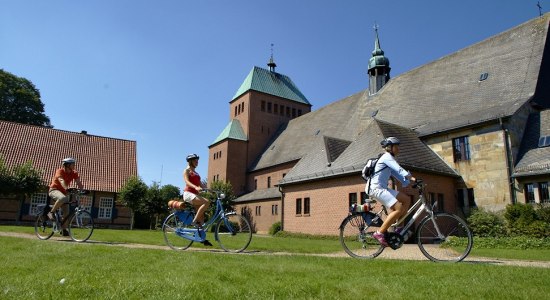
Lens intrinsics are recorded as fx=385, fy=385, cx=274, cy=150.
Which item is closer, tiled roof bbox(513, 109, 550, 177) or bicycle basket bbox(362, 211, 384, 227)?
bicycle basket bbox(362, 211, 384, 227)

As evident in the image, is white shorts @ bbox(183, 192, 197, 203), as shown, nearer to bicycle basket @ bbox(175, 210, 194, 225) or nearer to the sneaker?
bicycle basket @ bbox(175, 210, 194, 225)

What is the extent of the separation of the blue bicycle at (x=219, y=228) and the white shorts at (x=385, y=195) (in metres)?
2.86

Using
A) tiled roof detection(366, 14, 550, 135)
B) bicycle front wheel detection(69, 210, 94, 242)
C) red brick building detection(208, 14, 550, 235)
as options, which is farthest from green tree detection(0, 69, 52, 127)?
bicycle front wheel detection(69, 210, 94, 242)

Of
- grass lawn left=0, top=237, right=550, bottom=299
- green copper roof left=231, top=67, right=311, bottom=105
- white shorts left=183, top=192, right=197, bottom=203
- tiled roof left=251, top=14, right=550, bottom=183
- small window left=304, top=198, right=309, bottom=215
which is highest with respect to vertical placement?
green copper roof left=231, top=67, right=311, bottom=105

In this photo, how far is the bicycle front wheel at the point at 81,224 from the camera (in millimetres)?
9617

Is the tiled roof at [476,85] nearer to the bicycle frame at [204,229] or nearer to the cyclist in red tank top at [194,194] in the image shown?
the bicycle frame at [204,229]

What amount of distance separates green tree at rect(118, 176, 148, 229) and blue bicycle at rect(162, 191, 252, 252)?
73.8 feet

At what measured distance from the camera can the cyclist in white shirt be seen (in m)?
6.39

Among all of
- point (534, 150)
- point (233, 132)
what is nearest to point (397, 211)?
point (534, 150)

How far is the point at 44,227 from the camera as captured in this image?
1002 cm

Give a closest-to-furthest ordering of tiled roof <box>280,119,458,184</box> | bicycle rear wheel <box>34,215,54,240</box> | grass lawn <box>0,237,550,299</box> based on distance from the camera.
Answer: grass lawn <box>0,237,550,299</box>, bicycle rear wheel <box>34,215,54,240</box>, tiled roof <box>280,119,458,184</box>

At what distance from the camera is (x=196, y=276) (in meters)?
4.36

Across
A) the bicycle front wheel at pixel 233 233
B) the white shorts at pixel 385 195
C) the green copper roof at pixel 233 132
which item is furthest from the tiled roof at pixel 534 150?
the green copper roof at pixel 233 132

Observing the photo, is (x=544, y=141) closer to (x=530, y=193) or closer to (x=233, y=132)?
(x=530, y=193)
